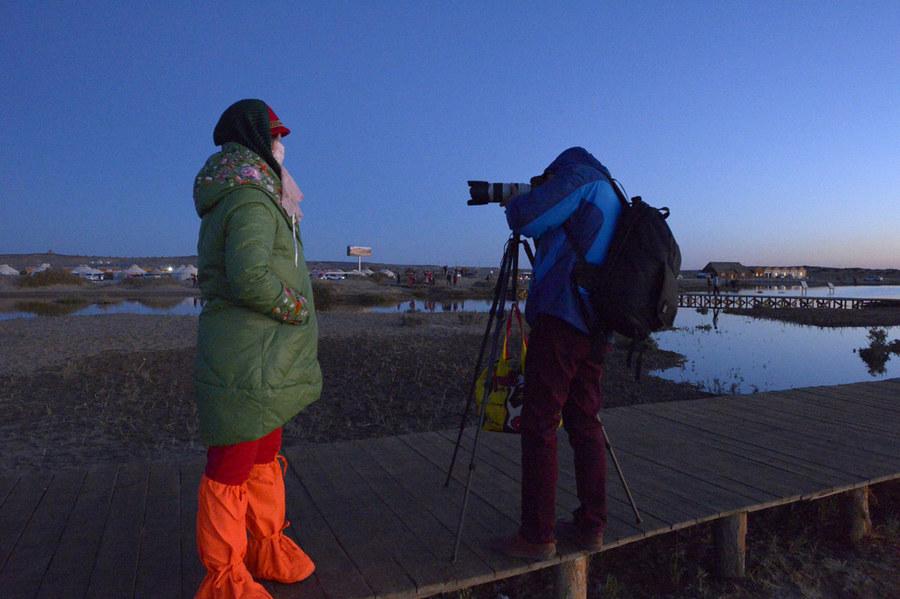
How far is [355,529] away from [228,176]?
1.96 metres

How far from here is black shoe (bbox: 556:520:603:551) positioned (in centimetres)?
272

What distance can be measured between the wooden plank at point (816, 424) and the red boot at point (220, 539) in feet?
15.2

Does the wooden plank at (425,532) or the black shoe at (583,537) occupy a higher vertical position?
the black shoe at (583,537)

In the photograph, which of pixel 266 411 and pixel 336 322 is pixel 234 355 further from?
pixel 336 322

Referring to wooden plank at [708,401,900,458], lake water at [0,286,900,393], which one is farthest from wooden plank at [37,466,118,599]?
lake water at [0,286,900,393]

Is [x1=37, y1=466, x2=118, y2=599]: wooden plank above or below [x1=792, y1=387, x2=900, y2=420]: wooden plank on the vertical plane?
below

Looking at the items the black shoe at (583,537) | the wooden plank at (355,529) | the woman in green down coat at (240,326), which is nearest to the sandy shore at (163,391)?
the wooden plank at (355,529)

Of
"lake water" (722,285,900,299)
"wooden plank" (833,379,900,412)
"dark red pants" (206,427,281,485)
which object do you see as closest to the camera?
"dark red pants" (206,427,281,485)

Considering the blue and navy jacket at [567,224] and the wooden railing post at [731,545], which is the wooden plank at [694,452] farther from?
the blue and navy jacket at [567,224]

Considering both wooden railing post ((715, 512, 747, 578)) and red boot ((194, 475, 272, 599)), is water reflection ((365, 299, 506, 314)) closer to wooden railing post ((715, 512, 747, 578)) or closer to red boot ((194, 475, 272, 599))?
wooden railing post ((715, 512, 747, 578))

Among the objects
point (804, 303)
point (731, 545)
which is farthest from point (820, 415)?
point (804, 303)

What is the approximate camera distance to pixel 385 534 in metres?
2.92

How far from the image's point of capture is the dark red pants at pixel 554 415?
2.40 meters

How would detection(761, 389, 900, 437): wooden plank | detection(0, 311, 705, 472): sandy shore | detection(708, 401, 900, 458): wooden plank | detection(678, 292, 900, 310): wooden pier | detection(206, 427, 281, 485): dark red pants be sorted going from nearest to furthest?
detection(206, 427, 281, 485): dark red pants, detection(708, 401, 900, 458): wooden plank, detection(761, 389, 900, 437): wooden plank, detection(0, 311, 705, 472): sandy shore, detection(678, 292, 900, 310): wooden pier
